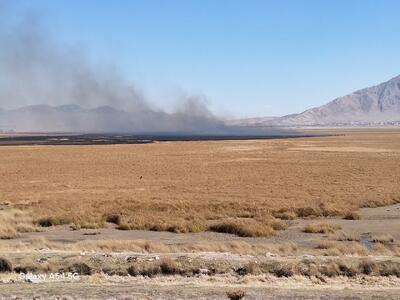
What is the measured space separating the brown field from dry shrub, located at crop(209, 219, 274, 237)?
0.15 feet

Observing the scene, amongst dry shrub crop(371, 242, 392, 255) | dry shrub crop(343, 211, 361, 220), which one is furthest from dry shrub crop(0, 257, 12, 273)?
dry shrub crop(343, 211, 361, 220)

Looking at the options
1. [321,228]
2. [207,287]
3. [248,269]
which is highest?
[207,287]

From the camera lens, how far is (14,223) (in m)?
26.0

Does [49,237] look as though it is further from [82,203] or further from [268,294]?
[268,294]

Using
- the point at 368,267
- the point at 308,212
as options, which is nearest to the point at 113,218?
the point at 308,212

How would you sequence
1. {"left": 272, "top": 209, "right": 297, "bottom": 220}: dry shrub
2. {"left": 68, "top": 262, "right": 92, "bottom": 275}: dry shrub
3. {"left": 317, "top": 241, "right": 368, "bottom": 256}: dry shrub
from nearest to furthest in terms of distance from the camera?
{"left": 68, "top": 262, "right": 92, "bottom": 275}: dry shrub, {"left": 317, "top": 241, "right": 368, "bottom": 256}: dry shrub, {"left": 272, "top": 209, "right": 297, "bottom": 220}: dry shrub

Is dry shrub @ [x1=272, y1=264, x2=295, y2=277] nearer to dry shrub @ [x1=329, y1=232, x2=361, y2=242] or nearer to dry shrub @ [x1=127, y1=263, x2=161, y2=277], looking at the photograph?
dry shrub @ [x1=127, y1=263, x2=161, y2=277]

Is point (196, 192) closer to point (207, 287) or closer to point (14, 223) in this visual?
point (14, 223)

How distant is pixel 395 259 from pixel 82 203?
20709 mm

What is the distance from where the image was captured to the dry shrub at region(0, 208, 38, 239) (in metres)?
23.5

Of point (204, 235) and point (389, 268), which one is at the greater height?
point (389, 268)

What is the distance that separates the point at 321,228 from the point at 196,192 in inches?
612

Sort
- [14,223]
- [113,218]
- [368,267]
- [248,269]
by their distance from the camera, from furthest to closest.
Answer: [113,218] < [14,223] < [368,267] < [248,269]

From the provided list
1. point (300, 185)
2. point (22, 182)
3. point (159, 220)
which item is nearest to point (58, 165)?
point (22, 182)
